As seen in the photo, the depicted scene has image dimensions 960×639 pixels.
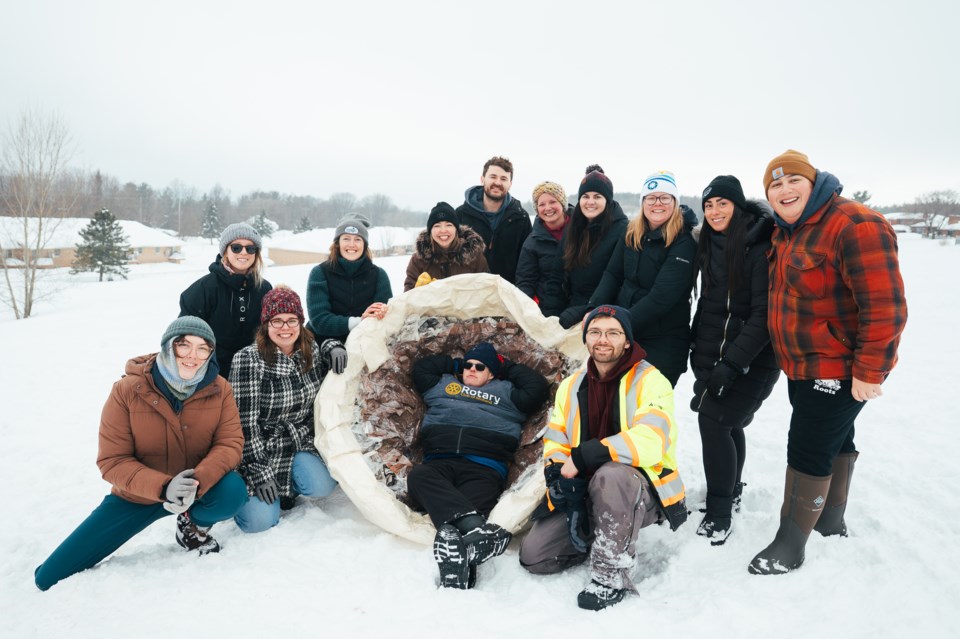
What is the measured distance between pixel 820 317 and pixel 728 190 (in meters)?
0.67

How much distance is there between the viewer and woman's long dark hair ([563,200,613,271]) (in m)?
2.93

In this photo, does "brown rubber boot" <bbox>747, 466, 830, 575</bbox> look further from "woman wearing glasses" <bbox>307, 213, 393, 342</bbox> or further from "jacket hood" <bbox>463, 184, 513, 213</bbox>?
"jacket hood" <bbox>463, 184, 513, 213</bbox>

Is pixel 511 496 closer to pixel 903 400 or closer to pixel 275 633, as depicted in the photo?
pixel 275 633

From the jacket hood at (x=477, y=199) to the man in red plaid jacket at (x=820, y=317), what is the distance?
206 cm

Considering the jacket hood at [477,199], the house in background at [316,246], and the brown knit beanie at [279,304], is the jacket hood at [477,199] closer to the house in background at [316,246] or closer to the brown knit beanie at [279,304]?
the brown knit beanie at [279,304]

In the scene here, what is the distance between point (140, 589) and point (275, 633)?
65cm

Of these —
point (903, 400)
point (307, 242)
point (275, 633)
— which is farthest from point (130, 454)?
point (307, 242)

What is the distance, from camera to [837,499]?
7.23 ft

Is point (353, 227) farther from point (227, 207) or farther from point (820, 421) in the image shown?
point (227, 207)

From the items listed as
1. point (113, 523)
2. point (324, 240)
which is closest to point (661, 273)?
point (113, 523)

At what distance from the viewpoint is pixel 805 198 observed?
193 cm

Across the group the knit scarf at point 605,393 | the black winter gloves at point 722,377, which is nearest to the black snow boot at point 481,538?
the knit scarf at point 605,393

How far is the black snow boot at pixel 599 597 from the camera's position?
1877 millimetres

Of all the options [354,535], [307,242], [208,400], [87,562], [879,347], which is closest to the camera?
[879,347]
